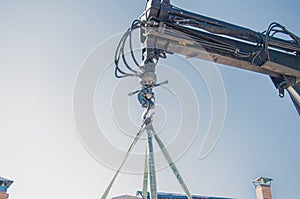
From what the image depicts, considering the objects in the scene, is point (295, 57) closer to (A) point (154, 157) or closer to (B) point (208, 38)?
(B) point (208, 38)

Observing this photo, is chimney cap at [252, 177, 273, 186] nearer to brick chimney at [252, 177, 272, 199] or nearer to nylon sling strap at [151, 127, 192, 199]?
brick chimney at [252, 177, 272, 199]

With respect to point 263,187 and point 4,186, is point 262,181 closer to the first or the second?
point 263,187

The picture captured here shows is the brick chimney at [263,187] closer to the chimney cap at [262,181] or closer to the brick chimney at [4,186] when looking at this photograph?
the chimney cap at [262,181]

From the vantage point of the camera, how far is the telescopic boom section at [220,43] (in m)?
4.68

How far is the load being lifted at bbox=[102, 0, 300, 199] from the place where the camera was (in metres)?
4.45

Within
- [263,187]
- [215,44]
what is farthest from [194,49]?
[263,187]

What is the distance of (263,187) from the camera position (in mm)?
12320

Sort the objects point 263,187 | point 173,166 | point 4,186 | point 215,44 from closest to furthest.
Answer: point 173,166
point 215,44
point 4,186
point 263,187

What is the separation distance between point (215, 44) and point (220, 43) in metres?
0.09

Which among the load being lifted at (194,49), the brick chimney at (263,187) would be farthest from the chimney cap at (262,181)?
the load being lifted at (194,49)

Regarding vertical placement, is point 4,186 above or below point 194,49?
below

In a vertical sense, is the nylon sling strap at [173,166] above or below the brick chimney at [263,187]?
below

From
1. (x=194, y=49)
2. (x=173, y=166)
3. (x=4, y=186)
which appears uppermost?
(x=194, y=49)

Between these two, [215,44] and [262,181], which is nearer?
[215,44]
